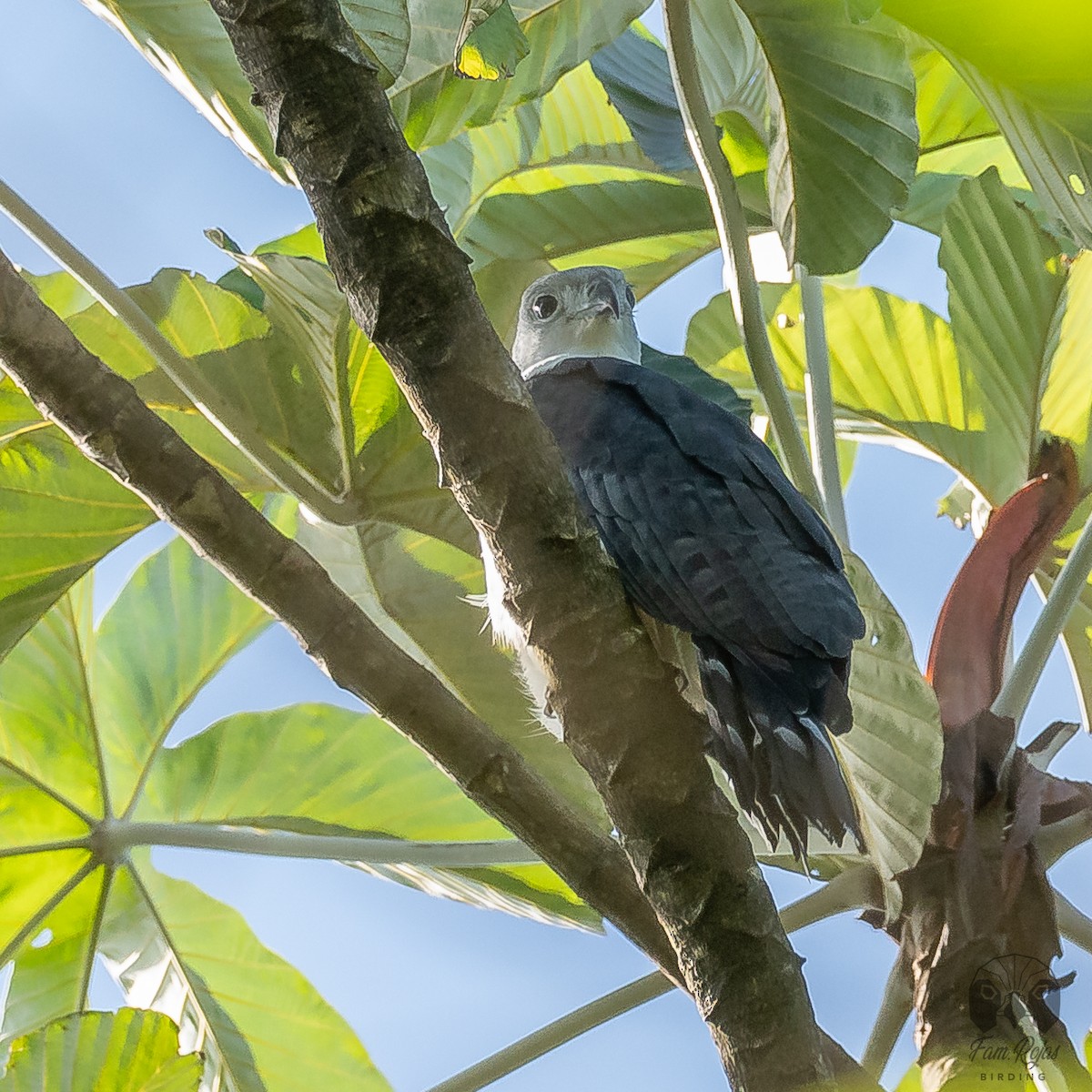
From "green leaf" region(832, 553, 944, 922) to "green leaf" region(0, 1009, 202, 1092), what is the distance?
0.84 metres

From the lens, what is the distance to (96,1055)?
4.84ft

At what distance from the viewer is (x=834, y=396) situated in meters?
2.21

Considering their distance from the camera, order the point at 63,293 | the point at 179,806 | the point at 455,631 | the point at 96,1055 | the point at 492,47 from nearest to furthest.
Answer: the point at 492,47, the point at 96,1055, the point at 455,631, the point at 63,293, the point at 179,806

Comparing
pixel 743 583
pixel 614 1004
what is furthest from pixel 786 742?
pixel 614 1004

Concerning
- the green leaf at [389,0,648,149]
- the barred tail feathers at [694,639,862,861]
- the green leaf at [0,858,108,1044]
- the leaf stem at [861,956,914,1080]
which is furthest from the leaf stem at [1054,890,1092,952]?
the green leaf at [0,858,108,1044]

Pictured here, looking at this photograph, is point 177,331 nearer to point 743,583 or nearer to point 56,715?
point 56,715

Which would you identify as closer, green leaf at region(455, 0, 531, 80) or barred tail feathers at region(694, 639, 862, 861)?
green leaf at region(455, 0, 531, 80)

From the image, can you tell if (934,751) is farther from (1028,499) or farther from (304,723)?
(304,723)

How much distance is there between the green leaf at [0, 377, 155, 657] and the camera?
1776 millimetres

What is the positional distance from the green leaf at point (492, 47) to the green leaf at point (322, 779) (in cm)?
121

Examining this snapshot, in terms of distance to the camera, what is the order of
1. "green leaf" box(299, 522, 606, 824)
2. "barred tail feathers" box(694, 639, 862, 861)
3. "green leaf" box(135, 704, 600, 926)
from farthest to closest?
"green leaf" box(135, 704, 600, 926) → "green leaf" box(299, 522, 606, 824) → "barred tail feathers" box(694, 639, 862, 861)

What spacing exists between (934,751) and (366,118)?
36.7 inches

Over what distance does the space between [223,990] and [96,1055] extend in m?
0.81

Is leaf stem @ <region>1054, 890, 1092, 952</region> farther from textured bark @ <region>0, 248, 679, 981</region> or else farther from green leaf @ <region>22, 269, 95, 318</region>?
green leaf @ <region>22, 269, 95, 318</region>
